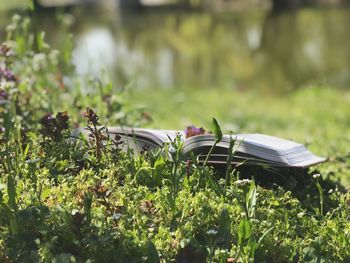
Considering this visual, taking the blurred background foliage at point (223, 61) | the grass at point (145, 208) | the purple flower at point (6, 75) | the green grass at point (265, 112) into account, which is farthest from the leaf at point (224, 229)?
the green grass at point (265, 112)

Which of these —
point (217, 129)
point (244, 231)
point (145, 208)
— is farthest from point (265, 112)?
point (244, 231)

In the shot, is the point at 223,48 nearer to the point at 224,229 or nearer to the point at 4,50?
the point at 4,50

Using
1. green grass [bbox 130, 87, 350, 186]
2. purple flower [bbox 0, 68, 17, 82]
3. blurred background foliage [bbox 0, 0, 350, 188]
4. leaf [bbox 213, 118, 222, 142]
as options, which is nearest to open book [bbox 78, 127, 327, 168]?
leaf [bbox 213, 118, 222, 142]

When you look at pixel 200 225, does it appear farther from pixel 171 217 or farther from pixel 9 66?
pixel 9 66

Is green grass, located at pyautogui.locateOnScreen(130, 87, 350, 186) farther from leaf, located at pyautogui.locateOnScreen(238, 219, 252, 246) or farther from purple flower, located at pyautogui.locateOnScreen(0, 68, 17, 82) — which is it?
leaf, located at pyautogui.locateOnScreen(238, 219, 252, 246)

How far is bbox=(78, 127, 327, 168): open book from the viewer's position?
2.81 meters

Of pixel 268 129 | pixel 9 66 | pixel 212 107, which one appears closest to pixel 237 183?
pixel 9 66

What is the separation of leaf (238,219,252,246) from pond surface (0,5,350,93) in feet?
23.5

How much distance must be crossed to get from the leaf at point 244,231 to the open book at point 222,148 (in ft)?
1.77

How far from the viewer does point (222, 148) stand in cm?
282

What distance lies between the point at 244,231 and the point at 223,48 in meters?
15.2

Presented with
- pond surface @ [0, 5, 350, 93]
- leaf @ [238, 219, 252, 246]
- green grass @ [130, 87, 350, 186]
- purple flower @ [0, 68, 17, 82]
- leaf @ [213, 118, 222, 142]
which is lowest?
leaf @ [238, 219, 252, 246]

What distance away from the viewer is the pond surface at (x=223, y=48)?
520 inches

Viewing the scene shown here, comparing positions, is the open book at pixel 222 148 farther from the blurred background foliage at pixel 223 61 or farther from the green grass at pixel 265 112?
the green grass at pixel 265 112
